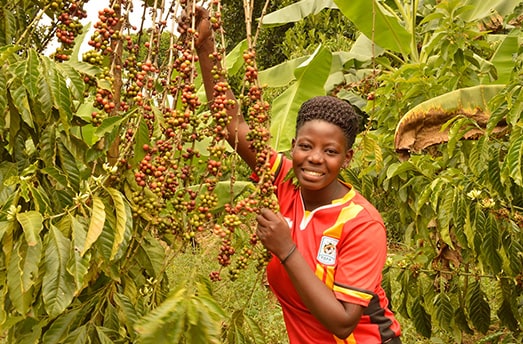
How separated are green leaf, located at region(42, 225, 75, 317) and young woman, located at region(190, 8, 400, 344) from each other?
0.46m

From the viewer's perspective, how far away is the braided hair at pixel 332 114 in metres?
1.65

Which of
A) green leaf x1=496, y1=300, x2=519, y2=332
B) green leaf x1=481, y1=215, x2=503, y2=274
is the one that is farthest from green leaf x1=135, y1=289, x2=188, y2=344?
green leaf x1=496, y1=300, x2=519, y2=332

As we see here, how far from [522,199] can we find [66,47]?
70.8 inches

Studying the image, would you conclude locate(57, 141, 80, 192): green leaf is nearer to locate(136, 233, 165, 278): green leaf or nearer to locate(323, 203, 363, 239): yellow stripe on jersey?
locate(136, 233, 165, 278): green leaf

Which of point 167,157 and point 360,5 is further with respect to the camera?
point 360,5

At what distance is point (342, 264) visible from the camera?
1640 millimetres

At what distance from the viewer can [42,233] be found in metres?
1.28

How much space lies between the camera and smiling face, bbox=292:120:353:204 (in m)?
1.62

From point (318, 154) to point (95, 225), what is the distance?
0.64 m

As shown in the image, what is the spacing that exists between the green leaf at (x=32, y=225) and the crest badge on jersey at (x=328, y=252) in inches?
30.4

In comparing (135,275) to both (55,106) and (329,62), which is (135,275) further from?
(329,62)

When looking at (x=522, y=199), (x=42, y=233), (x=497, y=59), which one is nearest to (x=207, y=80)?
(x=42, y=233)

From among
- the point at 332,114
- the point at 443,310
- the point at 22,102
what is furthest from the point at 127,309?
the point at 443,310

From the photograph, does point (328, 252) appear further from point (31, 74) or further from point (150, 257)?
point (31, 74)
